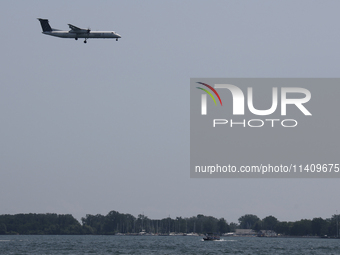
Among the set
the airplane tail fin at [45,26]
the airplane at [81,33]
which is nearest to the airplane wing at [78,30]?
the airplane at [81,33]

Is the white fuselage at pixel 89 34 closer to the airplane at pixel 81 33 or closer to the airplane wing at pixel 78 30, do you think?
the airplane at pixel 81 33

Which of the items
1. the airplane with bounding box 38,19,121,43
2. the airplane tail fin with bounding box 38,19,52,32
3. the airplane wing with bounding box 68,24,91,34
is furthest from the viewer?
the airplane tail fin with bounding box 38,19,52,32

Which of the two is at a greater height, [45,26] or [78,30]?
[45,26]

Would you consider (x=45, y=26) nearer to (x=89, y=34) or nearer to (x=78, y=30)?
(x=78, y=30)

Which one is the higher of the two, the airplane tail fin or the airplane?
the airplane tail fin

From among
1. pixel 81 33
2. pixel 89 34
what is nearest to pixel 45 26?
pixel 81 33

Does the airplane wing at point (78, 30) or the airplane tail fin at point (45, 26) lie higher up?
the airplane tail fin at point (45, 26)

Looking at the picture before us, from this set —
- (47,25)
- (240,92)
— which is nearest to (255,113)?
(240,92)

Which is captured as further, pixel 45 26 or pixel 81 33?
pixel 45 26

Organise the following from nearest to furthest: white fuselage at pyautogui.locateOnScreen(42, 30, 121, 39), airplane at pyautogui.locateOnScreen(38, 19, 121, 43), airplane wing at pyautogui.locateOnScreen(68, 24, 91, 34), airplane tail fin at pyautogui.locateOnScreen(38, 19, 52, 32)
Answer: airplane wing at pyautogui.locateOnScreen(68, 24, 91, 34) < airplane at pyautogui.locateOnScreen(38, 19, 121, 43) < white fuselage at pyautogui.locateOnScreen(42, 30, 121, 39) < airplane tail fin at pyautogui.locateOnScreen(38, 19, 52, 32)

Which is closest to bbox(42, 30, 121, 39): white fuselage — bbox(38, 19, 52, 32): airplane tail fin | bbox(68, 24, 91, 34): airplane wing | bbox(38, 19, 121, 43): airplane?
bbox(38, 19, 121, 43): airplane

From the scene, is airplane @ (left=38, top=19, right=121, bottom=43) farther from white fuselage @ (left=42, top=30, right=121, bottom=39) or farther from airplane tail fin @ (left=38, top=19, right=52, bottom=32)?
airplane tail fin @ (left=38, top=19, right=52, bottom=32)

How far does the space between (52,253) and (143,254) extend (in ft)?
83.0

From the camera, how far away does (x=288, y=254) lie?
156250 millimetres
